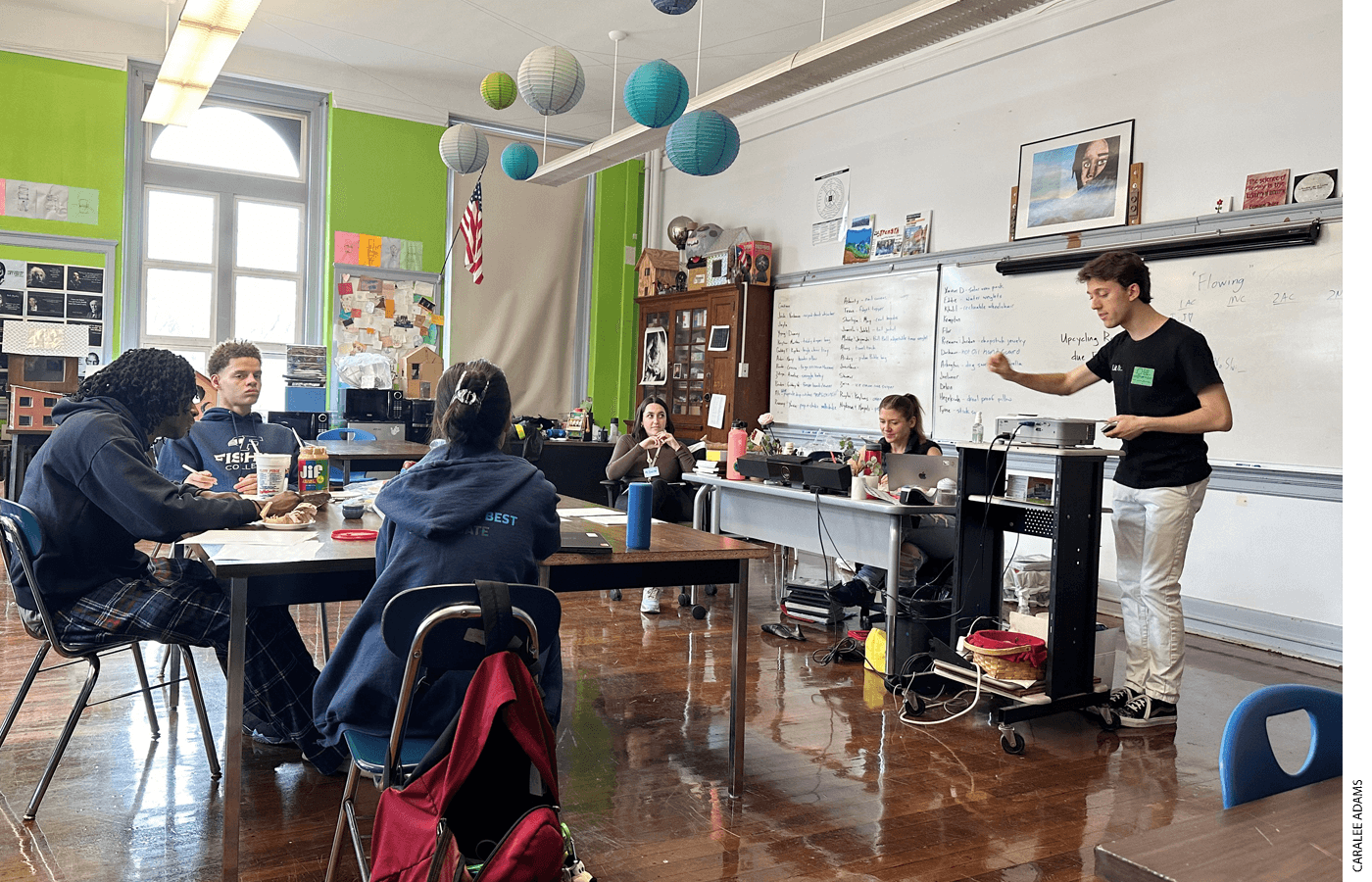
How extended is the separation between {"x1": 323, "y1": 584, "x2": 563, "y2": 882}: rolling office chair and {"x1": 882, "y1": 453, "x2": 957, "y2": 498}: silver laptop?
2.64m

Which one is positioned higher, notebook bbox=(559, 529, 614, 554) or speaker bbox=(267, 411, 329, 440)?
speaker bbox=(267, 411, 329, 440)

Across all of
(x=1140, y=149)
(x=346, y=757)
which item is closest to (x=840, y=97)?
(x=1140, y=149)

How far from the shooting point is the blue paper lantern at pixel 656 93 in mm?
4484

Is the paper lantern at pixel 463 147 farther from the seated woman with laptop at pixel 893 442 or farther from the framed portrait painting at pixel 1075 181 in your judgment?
the framed portrait painting at pixel 1075 181

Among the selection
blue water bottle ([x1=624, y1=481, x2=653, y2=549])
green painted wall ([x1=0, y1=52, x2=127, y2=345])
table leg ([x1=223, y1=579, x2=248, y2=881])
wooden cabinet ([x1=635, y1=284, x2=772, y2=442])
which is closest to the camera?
table leg ([x1=223, y1=579, x2=248, y2=881])

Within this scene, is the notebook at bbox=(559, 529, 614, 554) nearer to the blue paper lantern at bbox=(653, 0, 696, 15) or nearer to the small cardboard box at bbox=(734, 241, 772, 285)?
the blue paper lantern at bbox=(653, 0, 696, 15)

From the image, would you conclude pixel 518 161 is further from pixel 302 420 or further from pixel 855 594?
pixel 855 594


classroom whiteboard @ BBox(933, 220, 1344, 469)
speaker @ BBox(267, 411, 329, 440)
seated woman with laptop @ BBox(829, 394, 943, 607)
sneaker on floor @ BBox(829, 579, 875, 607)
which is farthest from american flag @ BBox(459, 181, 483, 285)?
sneaker on floor @ BBox(829, 579, 875, 607)

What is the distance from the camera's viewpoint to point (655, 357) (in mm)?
8984

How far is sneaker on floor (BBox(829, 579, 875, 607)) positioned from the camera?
4.59 meters

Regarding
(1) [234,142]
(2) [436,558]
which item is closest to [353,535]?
(2) [436,558]

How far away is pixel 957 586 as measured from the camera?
372 cm

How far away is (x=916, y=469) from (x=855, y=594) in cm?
73

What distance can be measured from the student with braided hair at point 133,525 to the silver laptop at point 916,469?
103 inches
